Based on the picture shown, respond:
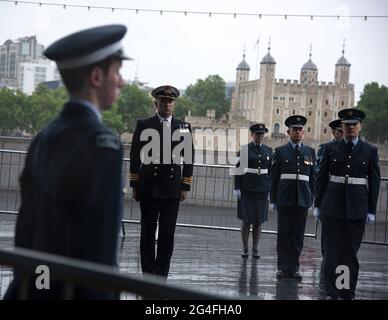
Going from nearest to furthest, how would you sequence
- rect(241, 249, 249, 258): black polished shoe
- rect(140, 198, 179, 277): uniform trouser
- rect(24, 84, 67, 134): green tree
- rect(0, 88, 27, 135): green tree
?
rect(140, 198, 179, 277): uniform trouser → rect(241, 249, 249, 258): black polished shoe → rect(0, 88, 27, 135): green tree → rect(24, 84, 67, 134): green tree

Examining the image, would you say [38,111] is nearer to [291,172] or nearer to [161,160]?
[291,172]

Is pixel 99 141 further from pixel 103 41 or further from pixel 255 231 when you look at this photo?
pixel 255 231

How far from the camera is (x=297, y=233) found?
1020 cm

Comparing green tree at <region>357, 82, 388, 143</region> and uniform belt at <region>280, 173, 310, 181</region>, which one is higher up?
green tree at <region>357, 82, 388, 143</region>

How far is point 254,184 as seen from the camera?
12.0 meters

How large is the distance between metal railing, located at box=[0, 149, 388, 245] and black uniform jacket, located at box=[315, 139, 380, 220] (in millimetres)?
7156

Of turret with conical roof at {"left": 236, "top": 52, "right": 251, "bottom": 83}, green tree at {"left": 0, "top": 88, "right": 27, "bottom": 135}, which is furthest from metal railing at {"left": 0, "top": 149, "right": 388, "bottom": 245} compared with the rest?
turret with conical roof at {"left": 236, "top": 52, "right": 251, "bottom": 83}

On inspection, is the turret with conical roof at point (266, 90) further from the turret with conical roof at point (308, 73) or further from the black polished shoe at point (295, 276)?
the black polished shoe at point (295, 276)

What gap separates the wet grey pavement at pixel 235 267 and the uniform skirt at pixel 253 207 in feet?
1.72

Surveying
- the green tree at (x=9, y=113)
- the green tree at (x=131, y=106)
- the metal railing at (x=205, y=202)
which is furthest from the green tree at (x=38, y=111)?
the metal railing at (x=205, y=202)

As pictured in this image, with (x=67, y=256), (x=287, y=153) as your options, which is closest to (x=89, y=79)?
(x=67, y=256)

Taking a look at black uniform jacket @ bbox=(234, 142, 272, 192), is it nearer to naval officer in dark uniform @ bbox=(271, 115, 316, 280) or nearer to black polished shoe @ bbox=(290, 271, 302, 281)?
naval officer in dark uniform @ bbox=(271, 115, 316, 280)

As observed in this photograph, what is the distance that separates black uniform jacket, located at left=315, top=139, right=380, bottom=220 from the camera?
841cm

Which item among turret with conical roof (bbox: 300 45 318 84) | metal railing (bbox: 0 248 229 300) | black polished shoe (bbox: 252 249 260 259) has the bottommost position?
black polished shoe (bbox: 252 249 260 259)
